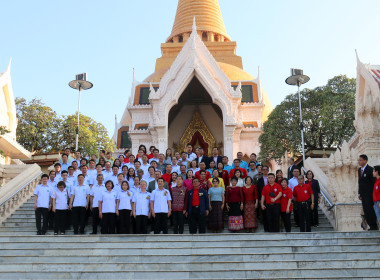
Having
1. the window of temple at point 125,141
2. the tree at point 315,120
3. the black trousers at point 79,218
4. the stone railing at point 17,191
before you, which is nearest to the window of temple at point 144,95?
the window of temple at point 125,141

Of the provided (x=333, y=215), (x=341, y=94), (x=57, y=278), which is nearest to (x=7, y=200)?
(x=57, y=278)

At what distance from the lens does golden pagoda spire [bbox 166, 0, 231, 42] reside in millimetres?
36375

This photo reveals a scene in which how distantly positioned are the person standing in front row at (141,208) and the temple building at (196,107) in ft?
35.9

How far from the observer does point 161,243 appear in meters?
7.84

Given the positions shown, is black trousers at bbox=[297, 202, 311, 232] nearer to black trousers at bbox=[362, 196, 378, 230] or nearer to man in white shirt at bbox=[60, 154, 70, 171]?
black trousers at bbox=[362, 196, 378, 230]

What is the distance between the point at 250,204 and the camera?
30.8ft

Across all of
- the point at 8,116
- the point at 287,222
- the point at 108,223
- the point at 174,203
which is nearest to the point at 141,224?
the point at 108,223

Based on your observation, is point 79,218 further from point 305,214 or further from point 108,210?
point 305,214

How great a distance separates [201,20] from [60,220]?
98.3 ft

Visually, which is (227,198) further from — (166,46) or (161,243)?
(166,46)

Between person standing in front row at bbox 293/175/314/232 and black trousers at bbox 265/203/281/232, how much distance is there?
46 cm

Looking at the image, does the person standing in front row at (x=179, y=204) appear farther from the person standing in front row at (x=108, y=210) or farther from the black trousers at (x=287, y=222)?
the black trousers at (x=287, y=222)

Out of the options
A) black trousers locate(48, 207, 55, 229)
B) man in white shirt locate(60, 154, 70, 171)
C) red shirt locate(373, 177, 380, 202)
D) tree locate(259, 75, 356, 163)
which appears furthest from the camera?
tree locate(259, 75, 356, 163)

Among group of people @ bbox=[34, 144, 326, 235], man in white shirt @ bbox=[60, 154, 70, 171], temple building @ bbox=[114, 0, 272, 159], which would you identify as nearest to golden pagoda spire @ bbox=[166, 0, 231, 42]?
temple building @ bbox=[114, 0, 272, 159]
